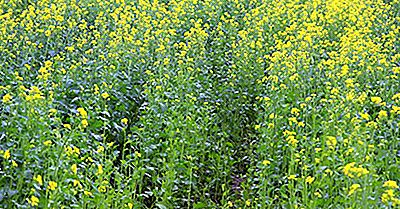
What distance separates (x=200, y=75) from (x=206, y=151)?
4.80 feet

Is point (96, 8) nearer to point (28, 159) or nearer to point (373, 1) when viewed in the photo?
point (373, 1)

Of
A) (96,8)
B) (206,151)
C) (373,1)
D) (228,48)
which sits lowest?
(206,151)

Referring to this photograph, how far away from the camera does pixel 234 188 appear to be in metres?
6.55

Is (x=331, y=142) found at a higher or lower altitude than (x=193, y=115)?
lower

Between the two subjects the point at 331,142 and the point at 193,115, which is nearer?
the point at 331,142

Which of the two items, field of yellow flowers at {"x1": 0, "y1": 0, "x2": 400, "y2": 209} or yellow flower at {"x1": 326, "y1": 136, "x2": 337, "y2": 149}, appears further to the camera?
yellow flower at {"x1": 326, "y1": 136, "x2": 337, "y2": 149}

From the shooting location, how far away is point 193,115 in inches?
247

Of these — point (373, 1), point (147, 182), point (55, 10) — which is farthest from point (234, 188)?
point (373, 1)

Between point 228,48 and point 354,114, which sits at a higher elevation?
point 228,48

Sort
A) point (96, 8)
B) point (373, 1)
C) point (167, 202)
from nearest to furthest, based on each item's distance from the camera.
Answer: point (167, 202), point (96, 8), point (373, 1)

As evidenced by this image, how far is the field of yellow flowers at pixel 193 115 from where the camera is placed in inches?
190

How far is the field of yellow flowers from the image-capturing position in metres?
4.83

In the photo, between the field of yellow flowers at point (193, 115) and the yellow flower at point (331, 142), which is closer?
the field of yellow flowers at point (193, 115)

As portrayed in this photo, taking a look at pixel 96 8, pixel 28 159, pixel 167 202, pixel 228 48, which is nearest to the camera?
pixel 28 159
